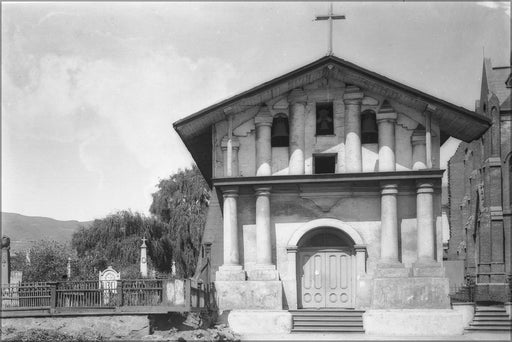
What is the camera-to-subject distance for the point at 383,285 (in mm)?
20438

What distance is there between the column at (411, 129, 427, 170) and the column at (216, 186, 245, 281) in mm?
6098

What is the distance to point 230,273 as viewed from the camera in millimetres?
21109

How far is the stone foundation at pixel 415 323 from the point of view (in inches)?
765

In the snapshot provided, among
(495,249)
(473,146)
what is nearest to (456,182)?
(473,146)

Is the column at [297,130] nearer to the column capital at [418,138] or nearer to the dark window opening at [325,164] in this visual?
the dark window opening at [325,164]

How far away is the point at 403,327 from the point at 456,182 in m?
42.9

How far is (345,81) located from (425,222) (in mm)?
5495

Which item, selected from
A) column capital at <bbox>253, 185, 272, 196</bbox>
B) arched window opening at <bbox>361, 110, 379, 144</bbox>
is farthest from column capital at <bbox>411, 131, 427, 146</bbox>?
column capital at <bbox>253, 185, 272, 196</bbox>

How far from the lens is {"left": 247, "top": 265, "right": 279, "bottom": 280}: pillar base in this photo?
2119 centimetres

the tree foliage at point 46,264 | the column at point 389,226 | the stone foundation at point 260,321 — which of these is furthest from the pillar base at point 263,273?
the tree foliage at point 46,264

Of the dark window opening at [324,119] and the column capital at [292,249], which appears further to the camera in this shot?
the dark window opening at [324,119]

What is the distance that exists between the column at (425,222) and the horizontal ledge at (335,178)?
0.36 metres

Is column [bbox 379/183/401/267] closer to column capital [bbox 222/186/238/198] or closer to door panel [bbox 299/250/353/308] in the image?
door panel [bbox 299/250/353/308]

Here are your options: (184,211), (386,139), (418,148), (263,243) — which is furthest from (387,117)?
(184,211)
